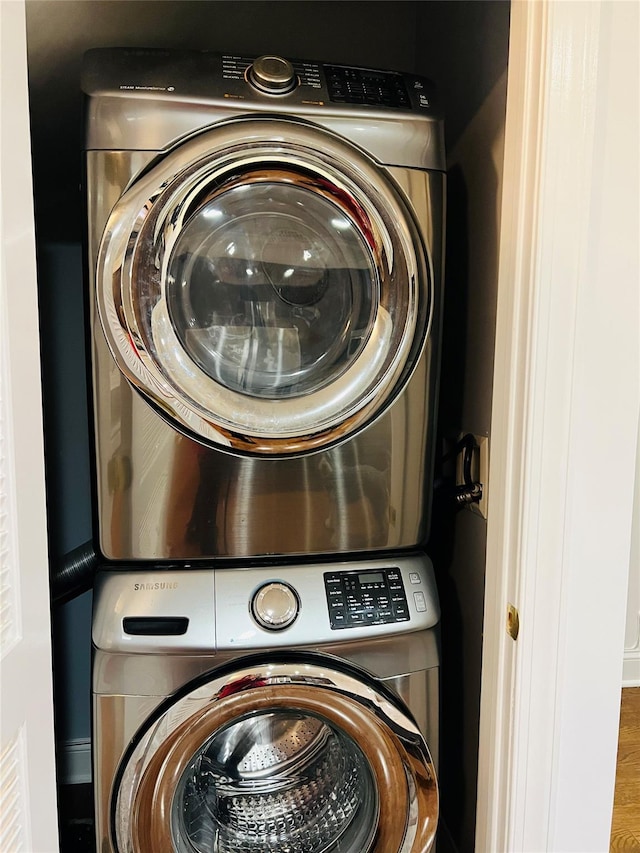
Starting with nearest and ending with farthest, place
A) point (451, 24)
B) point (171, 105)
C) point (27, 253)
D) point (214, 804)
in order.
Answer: point (27, 253), point (171, 105), point (214, 804), point (451, 24)

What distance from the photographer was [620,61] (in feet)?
2.79

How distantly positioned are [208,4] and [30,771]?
5.69 ft

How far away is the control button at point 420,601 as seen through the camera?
1150mm

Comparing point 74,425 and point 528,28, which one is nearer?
point 528,28

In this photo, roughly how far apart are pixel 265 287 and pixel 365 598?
0.59 meters

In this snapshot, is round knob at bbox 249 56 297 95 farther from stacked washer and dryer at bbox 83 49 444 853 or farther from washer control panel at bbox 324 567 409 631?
washer control panel at bbox 324 567 409 631

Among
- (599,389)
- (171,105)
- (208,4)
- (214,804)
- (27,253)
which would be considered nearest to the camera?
(27,253)

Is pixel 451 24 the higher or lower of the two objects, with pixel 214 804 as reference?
higher

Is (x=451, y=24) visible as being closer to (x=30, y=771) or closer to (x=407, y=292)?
(x=407, y=292)

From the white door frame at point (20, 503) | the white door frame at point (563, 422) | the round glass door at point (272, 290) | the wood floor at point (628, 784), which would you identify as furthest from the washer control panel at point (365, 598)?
the wood floor at point (628, 784)

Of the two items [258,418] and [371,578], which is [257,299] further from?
[371,578]

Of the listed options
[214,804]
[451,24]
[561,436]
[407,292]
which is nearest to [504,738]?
[561,436]

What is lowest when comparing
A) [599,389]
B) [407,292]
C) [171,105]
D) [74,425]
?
[74,425]

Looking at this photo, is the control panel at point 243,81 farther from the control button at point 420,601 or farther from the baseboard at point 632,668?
the baseboard at point 632,668
